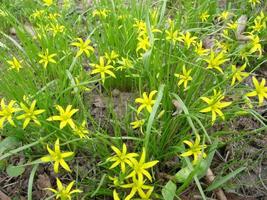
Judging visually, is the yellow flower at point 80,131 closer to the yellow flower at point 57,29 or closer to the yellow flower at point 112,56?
the yellow flower at point 112,56

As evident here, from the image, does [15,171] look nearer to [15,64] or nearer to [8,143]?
[8,143]

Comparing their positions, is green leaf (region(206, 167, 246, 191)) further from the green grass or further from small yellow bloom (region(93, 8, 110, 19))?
small yellow bloom (region(93, 8, 110, 19))

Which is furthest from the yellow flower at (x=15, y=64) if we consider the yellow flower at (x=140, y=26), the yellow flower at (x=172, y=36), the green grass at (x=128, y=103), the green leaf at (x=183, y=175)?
the green leaf at (x=183, y=175)

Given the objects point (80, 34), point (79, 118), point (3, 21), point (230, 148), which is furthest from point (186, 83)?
point (3, 21)

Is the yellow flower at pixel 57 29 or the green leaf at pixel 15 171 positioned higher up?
the yellow flower at pixel 57 29

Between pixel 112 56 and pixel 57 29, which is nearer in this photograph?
pixel 112 56

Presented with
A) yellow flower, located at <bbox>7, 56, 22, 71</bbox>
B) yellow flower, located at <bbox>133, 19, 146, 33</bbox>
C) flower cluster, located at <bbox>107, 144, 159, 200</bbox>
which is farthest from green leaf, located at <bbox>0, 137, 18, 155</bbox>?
yellow flower, located at <bbox>133, 19, 146, 33</bbox>

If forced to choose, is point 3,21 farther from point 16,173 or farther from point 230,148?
point 230,148

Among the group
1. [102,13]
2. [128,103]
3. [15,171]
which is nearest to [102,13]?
[102,13]
